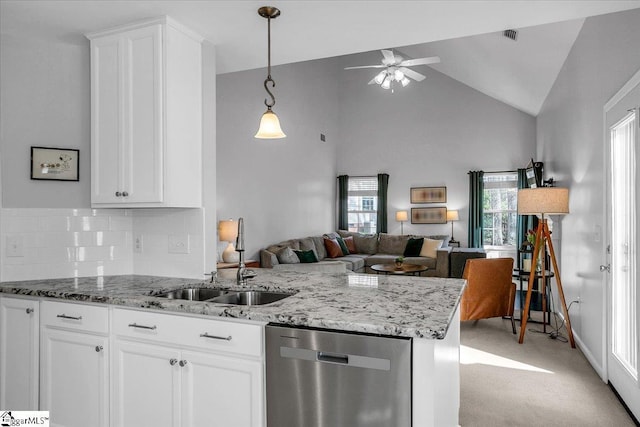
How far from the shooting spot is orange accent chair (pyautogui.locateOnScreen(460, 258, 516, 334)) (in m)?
4.45

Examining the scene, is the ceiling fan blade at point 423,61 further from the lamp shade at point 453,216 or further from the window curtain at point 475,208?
the lamp shade at point 453,216

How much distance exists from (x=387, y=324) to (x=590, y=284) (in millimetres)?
3111

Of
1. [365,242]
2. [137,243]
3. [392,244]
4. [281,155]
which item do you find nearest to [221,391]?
[137,243]

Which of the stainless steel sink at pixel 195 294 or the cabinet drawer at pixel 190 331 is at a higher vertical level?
the stainless steel sink at pixel 195 294

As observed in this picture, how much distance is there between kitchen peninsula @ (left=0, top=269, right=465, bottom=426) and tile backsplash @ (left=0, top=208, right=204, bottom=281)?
5.6 inches

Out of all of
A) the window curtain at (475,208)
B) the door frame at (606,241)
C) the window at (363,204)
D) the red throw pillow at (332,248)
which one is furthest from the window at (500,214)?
the door frame at (606,241)

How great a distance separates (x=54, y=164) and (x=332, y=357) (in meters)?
2.33

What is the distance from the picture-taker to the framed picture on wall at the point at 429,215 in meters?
9.14

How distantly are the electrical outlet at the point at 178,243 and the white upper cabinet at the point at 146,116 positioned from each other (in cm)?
26

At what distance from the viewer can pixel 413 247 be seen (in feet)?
27.6

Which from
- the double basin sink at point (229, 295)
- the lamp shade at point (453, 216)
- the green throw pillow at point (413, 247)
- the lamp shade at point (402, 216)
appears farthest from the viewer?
the lamp shade at point (402, 216)

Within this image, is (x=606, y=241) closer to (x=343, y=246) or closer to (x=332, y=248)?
(x=332, y=248)

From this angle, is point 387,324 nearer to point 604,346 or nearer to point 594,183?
point 604,346

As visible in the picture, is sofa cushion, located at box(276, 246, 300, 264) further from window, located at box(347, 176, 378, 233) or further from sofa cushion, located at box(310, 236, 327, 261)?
window, located at box(347, 176, 378, 233)
